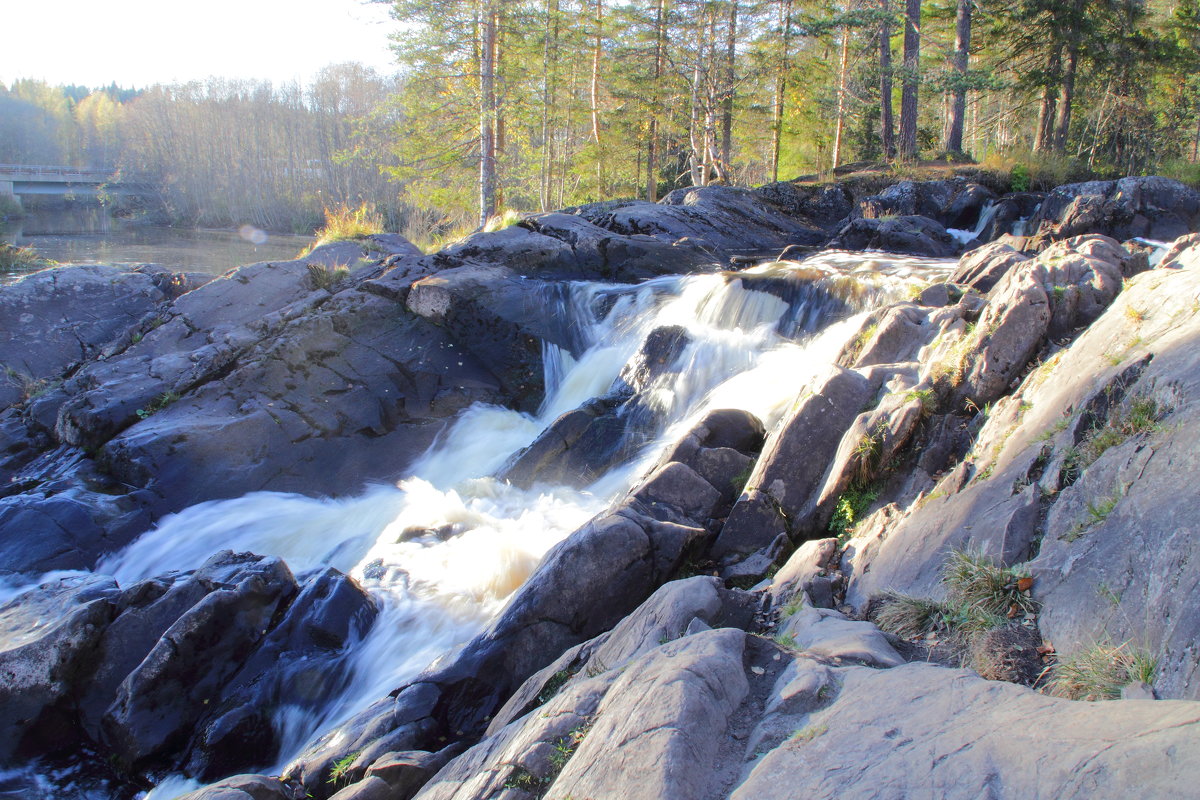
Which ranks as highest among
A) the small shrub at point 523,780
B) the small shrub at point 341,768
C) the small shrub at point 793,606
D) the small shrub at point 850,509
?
the small shrub at point 850,509

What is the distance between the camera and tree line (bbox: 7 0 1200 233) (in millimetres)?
19688

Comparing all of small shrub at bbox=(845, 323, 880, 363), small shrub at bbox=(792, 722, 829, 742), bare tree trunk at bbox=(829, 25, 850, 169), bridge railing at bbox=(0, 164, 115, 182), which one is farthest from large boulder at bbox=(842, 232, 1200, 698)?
bridge railing at bbox=(0, 164, 115, 182)

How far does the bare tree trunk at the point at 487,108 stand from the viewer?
1873 centimetres

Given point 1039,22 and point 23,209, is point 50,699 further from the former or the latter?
point 23,209

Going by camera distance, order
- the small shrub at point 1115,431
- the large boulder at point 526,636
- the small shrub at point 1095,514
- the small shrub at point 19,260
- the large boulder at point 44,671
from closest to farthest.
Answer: the small shrub at point 1095,514, the small shrub at point 1115,431, the large boulder at point 526,636, the large boulder at point 44,671, the small shrub at point 19,260

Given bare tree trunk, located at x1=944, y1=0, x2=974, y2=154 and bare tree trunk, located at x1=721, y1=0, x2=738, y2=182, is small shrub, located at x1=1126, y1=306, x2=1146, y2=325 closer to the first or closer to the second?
bare tree trunk, located at x1=944, y1=0, x2=974, y2=154

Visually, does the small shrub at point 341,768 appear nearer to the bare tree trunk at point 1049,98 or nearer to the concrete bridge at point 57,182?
the bare tree trunk at point 1049,98

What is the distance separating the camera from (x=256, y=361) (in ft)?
38.9

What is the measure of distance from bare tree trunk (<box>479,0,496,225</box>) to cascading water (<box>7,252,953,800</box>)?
24.4 feet

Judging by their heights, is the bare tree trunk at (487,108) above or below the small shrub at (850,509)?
above

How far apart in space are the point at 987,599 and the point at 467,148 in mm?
20334

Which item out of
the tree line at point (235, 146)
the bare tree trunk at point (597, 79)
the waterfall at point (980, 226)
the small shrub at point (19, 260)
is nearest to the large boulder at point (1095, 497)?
the waterfall at point (980, 226)

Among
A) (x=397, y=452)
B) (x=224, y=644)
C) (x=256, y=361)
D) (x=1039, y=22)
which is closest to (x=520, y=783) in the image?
(x=224, y=644)

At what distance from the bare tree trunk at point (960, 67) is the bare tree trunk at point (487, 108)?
1164 cm
